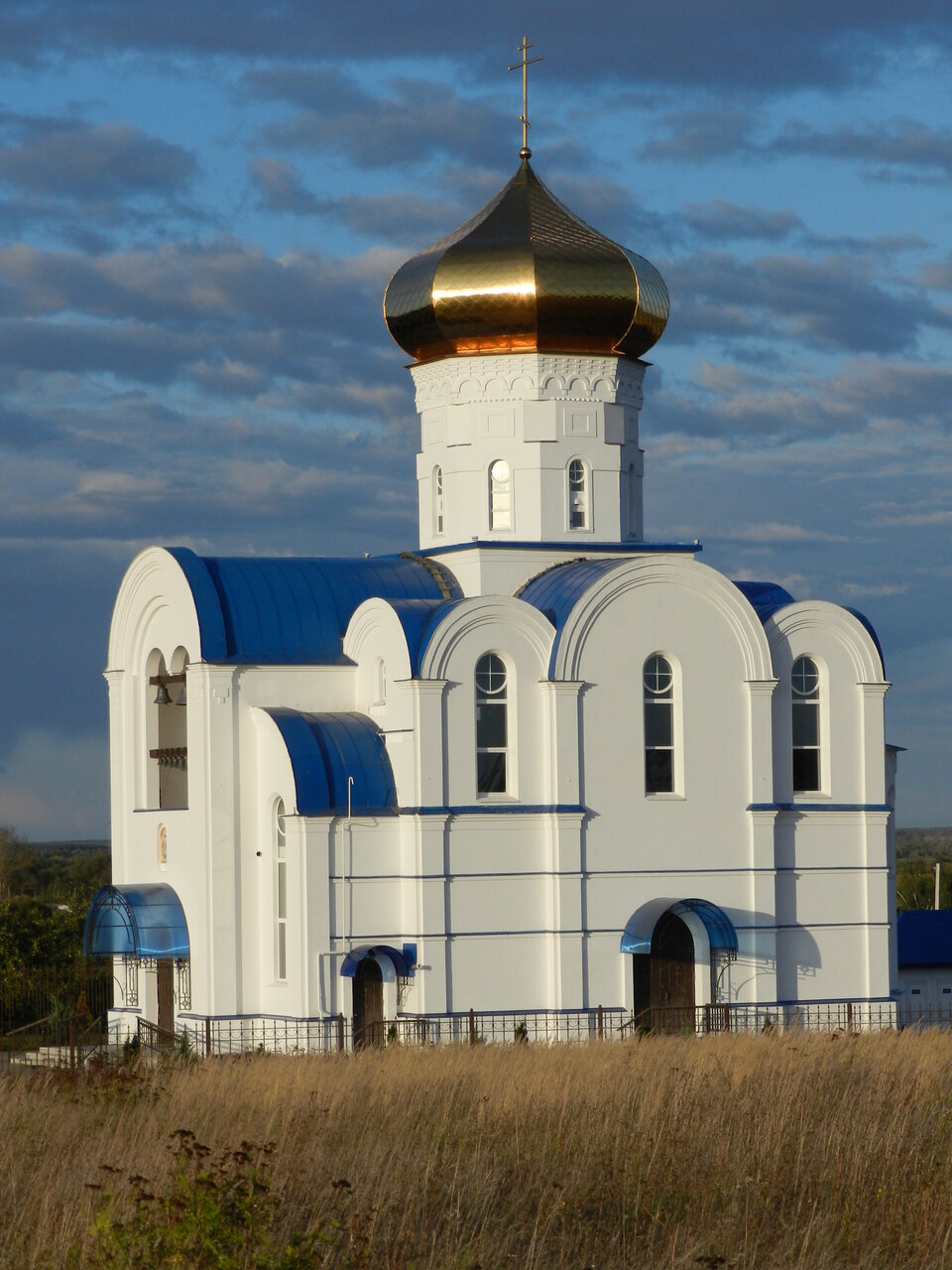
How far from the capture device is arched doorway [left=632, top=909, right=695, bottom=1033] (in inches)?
1029

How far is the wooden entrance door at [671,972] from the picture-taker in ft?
85.8

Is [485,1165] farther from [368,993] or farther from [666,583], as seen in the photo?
[666,583]

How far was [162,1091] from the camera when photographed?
1606 centimetres

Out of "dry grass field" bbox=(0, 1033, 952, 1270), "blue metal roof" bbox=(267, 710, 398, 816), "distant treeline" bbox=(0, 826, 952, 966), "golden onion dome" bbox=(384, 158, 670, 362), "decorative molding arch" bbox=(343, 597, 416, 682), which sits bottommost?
"distant treeline" bbox=(0, 826, 952, 966)

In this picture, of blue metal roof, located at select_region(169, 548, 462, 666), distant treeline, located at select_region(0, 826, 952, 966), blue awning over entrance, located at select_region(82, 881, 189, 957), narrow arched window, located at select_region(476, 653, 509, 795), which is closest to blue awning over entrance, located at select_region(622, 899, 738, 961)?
narrow arched window, located at select_region(476, 653, 509, 795)

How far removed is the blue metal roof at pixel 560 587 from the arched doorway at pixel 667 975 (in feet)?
11.9

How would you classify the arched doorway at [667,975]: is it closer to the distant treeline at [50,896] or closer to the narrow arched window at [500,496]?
the narrow arched window at [500,496]

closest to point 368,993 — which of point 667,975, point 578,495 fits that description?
point 667,975

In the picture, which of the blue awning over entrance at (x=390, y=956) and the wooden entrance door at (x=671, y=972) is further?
the wooden entrance door at (x=671, y=972)

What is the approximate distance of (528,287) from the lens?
28.3 m

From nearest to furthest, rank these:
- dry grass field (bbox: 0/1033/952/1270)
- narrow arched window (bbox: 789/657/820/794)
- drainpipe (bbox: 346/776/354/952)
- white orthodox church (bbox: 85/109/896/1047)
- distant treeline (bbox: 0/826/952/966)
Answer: dry grass field (bbox: 0/1033/952/1270), drainpipe (bbox: 346/776/354/952), white orthodox church (bbox: 85/109/896/1047), narrow arched window (bbox: 789/657/820/794), distant treeline (bbox: 0/826/952/966)

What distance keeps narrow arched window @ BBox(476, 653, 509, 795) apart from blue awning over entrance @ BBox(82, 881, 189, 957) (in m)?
4.48

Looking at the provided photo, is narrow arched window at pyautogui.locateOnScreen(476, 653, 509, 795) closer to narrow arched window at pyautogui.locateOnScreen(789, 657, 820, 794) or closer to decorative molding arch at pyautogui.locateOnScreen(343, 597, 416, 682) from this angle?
decorative molding arch at pyautogui.locateOnScreen(343, 597, 416, 682)

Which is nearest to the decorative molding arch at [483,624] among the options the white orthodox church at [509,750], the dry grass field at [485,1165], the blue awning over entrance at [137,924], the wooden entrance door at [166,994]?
the white orthodox church at [509,750]
